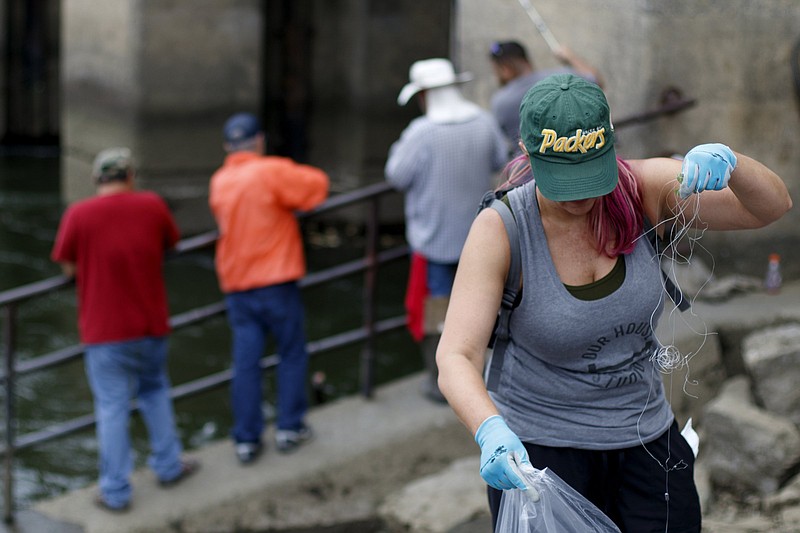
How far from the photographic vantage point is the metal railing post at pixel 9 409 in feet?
17.0

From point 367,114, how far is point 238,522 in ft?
27.8

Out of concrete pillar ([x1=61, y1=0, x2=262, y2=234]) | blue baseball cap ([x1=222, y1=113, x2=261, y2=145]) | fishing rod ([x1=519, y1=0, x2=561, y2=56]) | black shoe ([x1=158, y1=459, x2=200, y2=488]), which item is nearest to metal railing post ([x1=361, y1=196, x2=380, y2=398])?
blue baseball cap ([x1=222, y1=113, x2=261, y2=145])

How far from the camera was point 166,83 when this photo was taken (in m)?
11.6

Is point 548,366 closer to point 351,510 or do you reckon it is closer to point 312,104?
point 351,510

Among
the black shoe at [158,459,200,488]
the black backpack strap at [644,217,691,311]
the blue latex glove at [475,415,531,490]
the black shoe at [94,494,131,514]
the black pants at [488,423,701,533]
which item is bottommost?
the black shoe at [94,494,131,514]

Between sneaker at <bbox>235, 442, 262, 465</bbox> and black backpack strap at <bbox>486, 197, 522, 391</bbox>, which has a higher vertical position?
black backpack strap at <bbox>486, 197, 522, 391</bbox>

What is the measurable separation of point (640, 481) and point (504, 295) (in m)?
0.56

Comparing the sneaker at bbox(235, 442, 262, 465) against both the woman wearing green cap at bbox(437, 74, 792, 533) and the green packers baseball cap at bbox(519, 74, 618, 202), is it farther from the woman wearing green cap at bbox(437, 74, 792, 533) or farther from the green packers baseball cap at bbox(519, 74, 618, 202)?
the green packers baseball cap at bbox(519, 74, 618, 202)

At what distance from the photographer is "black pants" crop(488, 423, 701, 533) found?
9.11ft

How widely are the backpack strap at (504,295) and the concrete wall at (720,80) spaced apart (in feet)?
11.4

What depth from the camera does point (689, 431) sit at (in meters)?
2.98

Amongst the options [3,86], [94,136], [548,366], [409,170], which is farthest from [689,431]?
[3,86]

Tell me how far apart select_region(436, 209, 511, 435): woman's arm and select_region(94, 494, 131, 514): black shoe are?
2.91 metres

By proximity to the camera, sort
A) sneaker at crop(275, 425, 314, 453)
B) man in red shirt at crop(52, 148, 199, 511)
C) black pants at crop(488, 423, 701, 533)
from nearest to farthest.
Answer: black pants at crop(488, 423, 701, 533)
man in red shirt at crop(52, 148, 199, 511)
sneaker at crop(275, 425, 314, 453)
